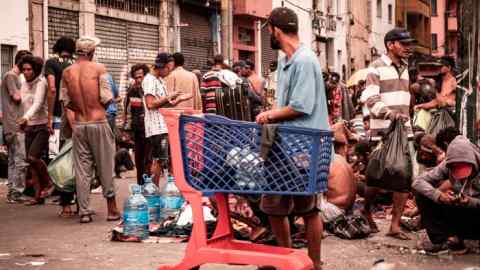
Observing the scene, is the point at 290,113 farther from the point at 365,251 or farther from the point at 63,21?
the point at 63,21

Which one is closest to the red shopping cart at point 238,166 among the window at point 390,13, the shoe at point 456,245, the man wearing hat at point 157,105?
the shoe at point 456,245

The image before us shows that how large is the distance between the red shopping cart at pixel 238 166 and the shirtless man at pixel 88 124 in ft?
12.4

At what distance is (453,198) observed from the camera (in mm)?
7129

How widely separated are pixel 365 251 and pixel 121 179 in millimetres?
7668

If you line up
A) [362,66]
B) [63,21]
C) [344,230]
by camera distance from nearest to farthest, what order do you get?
[344,230], [63,21], [362,66]

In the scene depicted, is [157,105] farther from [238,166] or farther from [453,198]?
[238,166]

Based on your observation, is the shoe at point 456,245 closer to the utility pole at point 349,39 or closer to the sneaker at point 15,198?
the sneaker at point 15,198

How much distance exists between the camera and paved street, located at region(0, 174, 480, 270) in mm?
7137

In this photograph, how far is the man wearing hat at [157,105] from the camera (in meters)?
10.8

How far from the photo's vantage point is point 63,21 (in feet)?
68.0

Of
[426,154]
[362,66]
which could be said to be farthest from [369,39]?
[426,154]

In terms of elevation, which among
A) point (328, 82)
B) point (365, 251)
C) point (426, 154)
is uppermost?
point (328, 82)

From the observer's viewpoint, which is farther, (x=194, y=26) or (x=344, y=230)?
(x=194, y=26)

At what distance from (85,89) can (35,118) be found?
76.0 inches
